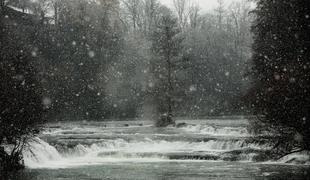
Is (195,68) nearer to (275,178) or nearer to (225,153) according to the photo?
(225,153)

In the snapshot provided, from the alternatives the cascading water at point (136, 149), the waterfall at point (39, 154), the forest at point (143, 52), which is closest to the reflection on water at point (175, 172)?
the cascading water at point (136, 149)

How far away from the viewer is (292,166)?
77.0ft

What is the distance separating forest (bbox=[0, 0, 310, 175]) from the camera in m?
35.9

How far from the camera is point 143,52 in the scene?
245 ft

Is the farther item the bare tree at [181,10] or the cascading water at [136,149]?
the bare tree at [181,10]

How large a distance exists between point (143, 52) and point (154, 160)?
1877 inches

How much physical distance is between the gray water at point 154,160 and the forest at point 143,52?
5.25 m

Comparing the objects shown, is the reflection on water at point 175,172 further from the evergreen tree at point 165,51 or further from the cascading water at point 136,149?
the evergreen tree at point 165,51

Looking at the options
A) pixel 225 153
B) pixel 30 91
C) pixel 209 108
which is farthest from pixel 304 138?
pixel 209 108

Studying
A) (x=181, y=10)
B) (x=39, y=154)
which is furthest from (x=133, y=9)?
(x=39, y=154)

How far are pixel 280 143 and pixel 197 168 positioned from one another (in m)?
4.46

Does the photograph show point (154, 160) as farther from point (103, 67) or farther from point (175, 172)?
point (103, 67)

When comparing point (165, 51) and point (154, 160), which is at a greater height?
point (165, 51)

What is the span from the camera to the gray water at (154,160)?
2177 centimetres
